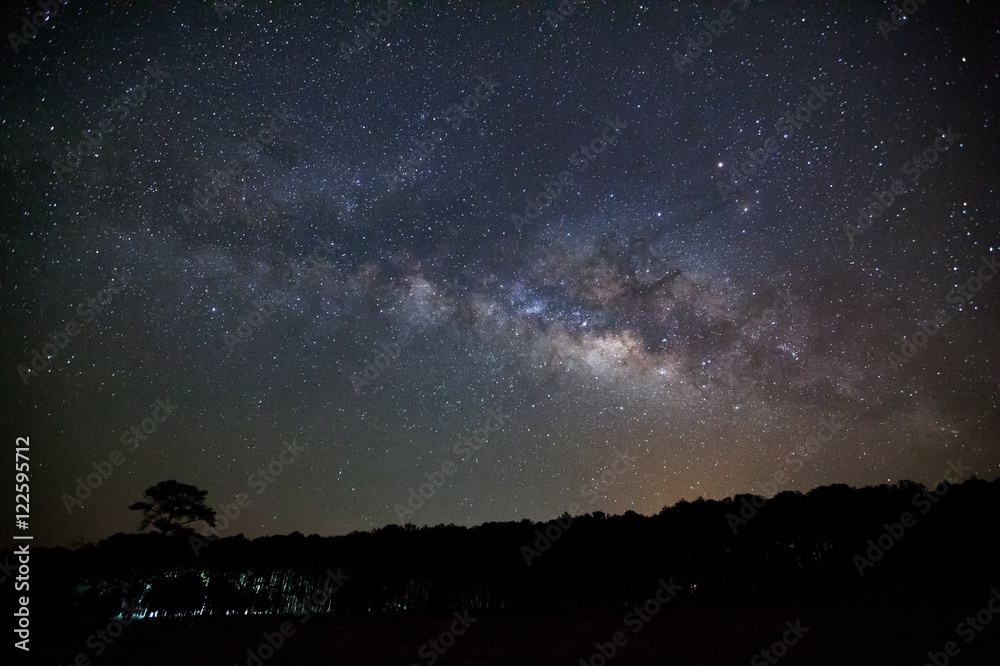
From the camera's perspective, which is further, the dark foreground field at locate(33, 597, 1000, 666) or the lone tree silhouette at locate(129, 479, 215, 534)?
the lone tree silhouette at locate(129, 479, 215, 534)

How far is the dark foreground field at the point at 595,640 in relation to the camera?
26.9 ft

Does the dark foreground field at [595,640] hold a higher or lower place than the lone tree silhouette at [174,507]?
lower

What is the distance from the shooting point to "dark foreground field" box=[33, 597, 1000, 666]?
26.9 ft

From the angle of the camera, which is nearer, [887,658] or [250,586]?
[887,658]

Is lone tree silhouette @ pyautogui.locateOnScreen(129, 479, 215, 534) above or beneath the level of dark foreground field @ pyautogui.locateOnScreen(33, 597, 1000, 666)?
above

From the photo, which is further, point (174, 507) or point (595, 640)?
point (174, 507)

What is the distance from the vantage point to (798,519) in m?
14.4

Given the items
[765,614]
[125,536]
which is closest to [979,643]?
[765,614]

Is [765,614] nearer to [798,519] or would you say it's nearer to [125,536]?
[798,519]

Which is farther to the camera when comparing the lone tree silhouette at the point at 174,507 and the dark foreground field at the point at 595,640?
the lone tree silhouette at the point at 174,507

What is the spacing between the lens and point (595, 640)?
33.0 ft

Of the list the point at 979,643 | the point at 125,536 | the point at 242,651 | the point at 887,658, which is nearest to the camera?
the point at 887,658

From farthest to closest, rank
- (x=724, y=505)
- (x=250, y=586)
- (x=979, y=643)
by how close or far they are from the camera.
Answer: (x=250, y=586) → (x=724, y=505) → (x=979, y=643)

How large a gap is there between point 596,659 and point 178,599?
15640 mm
